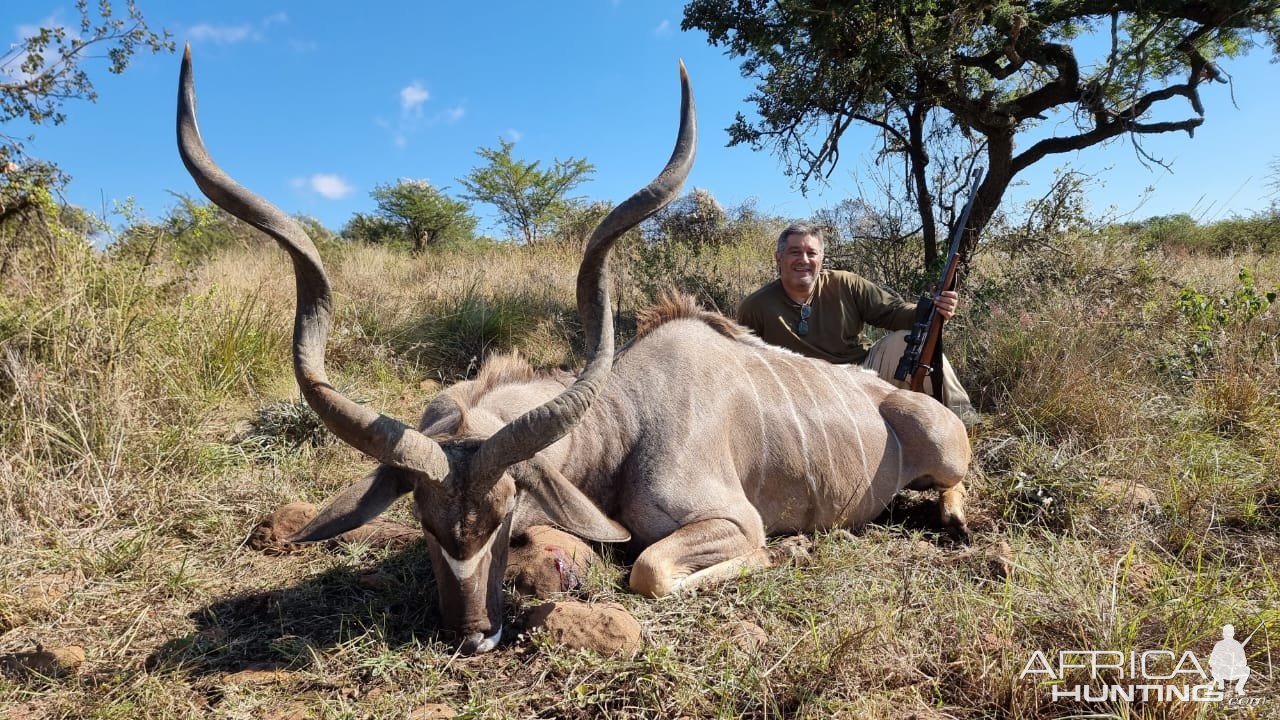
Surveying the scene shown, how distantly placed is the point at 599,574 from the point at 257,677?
1.27 metres

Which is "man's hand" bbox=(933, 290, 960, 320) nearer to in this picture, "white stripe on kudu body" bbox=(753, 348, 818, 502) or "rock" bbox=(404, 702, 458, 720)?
"white stripe on kudu body" bbox=(753, 348, 818, 502)

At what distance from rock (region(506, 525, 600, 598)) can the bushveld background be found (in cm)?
12

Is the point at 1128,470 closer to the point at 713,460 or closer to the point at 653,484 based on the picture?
the point at 713,460

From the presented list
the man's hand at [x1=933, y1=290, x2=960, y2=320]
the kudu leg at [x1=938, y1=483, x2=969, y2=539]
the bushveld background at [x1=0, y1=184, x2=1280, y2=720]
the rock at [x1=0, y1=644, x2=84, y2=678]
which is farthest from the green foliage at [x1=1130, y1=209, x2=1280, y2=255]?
the rock at [x1=0, y1=644, x2=84, y2=678]

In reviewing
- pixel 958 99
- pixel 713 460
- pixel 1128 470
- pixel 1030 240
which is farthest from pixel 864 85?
pixel 713 460

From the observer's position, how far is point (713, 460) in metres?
3.13

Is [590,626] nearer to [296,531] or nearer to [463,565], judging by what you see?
[463,565]

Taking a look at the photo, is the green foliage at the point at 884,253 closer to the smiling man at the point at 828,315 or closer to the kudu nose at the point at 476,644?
the smiling man at the point at 828,315

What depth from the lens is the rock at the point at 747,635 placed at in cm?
226

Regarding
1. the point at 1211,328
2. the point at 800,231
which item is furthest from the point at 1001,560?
the point at 1211,328

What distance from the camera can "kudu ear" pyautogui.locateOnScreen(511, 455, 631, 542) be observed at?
8.16 feet

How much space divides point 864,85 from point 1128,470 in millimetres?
5043

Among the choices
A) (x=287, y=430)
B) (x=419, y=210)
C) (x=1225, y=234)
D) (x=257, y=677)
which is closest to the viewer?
(x=257, y=677)

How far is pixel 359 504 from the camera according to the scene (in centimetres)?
238
